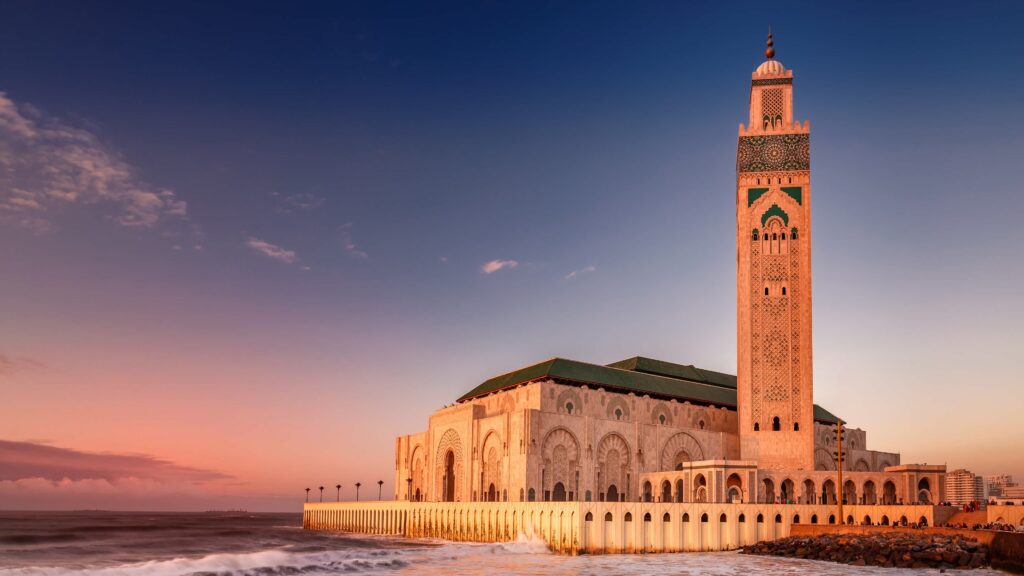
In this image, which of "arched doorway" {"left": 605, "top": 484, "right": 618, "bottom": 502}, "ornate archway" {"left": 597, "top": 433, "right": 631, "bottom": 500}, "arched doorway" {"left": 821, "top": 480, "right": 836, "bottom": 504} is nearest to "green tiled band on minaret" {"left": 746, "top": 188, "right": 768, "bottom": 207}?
"ornate archway" {"left": 597, "top": 433, "right": 631, "bottom": 500}

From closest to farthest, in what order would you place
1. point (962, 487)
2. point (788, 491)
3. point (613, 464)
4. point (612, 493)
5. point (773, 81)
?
point (788, 491) → point (612, 493) → point (613, 464) → point (773, 81) → point (962, 487)

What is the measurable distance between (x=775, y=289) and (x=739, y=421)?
974 centimetres

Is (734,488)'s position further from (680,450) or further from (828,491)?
(680,450)

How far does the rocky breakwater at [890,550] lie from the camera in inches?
1434

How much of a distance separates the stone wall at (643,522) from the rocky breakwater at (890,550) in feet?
11.5

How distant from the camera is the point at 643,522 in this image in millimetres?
45469

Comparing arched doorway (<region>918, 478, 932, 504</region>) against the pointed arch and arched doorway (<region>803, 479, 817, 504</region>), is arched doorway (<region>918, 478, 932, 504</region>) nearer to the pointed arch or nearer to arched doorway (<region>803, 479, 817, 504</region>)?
arched doorway (<region>803, 479, 817, 504</region>)

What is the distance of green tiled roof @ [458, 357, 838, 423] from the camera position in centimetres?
6481

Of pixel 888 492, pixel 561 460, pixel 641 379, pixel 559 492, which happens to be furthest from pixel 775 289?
pixel 559 492

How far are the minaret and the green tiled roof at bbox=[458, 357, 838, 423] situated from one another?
858cm

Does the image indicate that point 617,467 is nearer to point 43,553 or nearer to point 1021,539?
point 1021,539

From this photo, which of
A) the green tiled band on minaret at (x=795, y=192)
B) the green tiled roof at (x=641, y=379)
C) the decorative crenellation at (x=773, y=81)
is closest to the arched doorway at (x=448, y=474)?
the green tiled roof at (x=641, y=379)

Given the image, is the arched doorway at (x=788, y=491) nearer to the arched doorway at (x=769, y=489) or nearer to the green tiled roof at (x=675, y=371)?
Answer: the arched doorway at (x=769, y=489)

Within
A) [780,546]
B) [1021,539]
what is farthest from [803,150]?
[1021,539]
